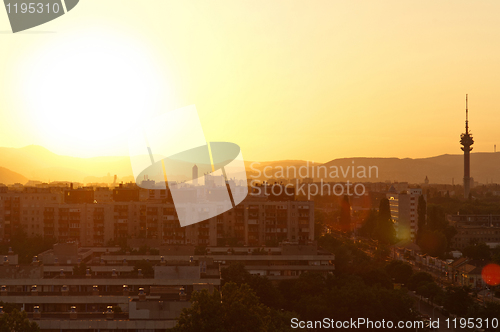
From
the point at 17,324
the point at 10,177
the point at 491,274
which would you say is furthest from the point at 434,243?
the point at 10,177

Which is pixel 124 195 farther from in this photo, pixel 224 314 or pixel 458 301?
pixel 224 314

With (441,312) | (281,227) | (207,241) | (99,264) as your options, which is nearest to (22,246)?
(99,264)

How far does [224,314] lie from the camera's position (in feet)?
40.0

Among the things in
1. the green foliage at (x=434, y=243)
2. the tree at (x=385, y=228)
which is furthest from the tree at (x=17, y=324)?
the tree at (x=385, y=228)

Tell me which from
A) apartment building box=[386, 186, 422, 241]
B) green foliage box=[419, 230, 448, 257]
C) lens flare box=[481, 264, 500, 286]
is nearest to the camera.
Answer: lens flare box=[481, 264, 500, 286]

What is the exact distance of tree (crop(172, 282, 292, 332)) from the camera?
38.2 feet

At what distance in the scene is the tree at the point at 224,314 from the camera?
38.2 ft

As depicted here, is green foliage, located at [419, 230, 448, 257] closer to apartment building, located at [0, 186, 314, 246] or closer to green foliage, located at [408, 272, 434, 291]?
green foliage, located at [408, 272, 434, 291]

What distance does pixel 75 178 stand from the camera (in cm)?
15450

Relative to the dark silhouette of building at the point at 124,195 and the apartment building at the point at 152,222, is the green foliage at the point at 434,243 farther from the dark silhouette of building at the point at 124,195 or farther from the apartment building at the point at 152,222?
the dark silhouette of building at the point at 124,195

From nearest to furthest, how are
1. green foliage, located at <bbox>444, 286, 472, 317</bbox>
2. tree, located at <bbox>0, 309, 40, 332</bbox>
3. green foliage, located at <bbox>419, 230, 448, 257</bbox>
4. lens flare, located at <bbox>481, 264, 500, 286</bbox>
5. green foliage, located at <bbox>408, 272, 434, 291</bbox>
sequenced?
1. tree, located at <bbox>0, 309, 40, 332</bbox>
2. green foliage, located at <bbox>444, 286, 472, 317</bbox>
3. green foliage, located at <bbox>408, 272, 434, 291</bbox>
4. lens flare, located at <bbox>481, 264, 500, 286</bbox>
5. green foliage, located at <bbox>419, 230, 448, 257</bbox>

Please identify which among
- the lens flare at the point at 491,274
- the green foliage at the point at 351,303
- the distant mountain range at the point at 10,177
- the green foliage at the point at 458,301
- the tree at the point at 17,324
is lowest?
the lens flare at the point at 491,274

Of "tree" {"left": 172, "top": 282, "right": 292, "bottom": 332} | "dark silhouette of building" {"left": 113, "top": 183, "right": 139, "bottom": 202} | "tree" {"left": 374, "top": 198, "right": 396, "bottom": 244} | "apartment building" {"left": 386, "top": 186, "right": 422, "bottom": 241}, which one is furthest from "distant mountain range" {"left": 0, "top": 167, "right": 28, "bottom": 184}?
"tree" {"left": 172, "top": 282, "right": 292, "bottom": 332}

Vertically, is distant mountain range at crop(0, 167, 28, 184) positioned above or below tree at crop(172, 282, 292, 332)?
above
